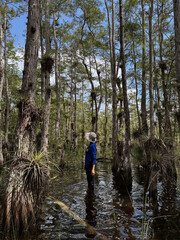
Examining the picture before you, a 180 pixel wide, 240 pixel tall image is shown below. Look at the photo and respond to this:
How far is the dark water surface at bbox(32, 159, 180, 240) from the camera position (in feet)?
14.0

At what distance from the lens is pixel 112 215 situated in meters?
5.38

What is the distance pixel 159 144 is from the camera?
774 centimetres

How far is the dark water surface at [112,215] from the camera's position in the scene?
4.26m

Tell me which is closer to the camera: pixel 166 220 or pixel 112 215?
pixel 166 220

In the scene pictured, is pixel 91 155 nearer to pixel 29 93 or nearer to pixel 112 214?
pixel 112 214

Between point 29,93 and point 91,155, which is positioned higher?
point 29,93

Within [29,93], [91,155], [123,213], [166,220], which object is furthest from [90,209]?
[29,93]

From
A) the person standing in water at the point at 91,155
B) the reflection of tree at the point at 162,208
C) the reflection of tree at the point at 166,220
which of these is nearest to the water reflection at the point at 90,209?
the person standing in water at the point at 91,155

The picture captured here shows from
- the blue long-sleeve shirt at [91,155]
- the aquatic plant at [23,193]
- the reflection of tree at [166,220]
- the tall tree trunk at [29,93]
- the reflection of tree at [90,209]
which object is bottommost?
the reflection of tree at [166,220]

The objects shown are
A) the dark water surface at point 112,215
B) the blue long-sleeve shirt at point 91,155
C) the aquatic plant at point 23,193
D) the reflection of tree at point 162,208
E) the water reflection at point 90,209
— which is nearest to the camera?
the aquatic plant at point 23,193

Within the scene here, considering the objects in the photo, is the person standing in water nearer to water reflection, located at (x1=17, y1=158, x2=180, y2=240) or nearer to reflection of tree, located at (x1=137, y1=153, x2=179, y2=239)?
water reflection, located at (x1=17, y1=158, x2=180, y2=240)

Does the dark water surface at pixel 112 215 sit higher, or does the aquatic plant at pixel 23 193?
the aquatic plant at pixel 23 193

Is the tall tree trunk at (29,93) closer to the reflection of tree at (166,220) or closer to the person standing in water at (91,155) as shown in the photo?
the person standing in water at (91,155)

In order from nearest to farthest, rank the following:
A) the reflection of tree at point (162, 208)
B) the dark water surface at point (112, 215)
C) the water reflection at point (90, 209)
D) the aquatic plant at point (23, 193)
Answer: the aquatic plant at point (23, 193) → the dark water surface at point (112, 215) → the reflection of tree at point (162, 208) → the water reflection at point (90, 209)
